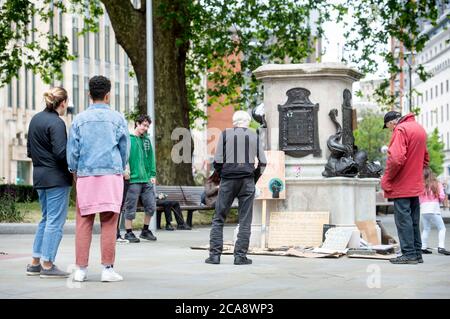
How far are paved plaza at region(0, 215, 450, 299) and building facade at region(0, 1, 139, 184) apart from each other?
4757cm

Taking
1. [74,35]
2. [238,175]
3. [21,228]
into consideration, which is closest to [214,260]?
[238,175]

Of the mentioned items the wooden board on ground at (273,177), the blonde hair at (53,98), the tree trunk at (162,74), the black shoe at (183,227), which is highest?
the tree trunk at (162,74)

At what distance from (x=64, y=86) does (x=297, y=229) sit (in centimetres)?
5806

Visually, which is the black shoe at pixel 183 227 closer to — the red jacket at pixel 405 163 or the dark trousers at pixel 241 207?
the dark trousers at pixel 241 207

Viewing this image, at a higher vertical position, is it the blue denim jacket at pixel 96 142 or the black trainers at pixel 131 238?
the blue denim jacket at pixel 96 142

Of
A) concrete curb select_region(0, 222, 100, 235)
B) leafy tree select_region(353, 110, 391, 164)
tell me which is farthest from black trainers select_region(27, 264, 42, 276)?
leafy tree select_region(353, 110, 391, 164)

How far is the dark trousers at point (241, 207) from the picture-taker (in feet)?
40.0

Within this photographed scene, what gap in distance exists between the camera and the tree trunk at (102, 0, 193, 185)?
1084 inches

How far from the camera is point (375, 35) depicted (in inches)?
1262

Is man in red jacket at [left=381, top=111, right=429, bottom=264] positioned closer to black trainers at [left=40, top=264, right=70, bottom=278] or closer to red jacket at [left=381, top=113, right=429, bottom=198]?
red jacket at [left=381, top=113, right=429, bottom=198]

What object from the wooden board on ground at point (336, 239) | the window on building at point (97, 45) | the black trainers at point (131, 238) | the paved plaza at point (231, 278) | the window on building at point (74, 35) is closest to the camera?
the paved plaza at point (231, 278)

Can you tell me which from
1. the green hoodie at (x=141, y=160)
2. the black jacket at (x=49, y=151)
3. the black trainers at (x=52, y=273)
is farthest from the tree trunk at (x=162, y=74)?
the black trainers at (x=52, y=273)

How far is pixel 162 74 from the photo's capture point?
1098 inches

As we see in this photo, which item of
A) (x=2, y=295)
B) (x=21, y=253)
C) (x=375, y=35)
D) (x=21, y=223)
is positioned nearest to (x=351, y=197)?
(x=21, y=253)
